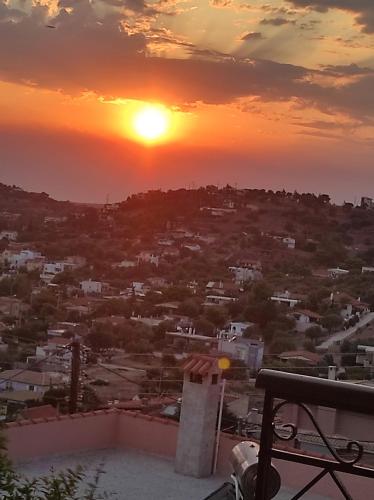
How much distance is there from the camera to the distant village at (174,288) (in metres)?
10.8

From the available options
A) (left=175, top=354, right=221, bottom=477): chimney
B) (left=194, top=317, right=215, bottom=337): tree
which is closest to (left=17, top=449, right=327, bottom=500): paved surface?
(left=175, top=354, right=221, bottom=477): chimney

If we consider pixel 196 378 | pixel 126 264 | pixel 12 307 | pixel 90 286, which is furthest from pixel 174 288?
pixel 196 378

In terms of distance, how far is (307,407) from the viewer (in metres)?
1.22

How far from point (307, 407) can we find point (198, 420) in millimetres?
4201

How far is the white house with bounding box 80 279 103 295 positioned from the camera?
19000 mm

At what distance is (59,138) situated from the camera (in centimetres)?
2069

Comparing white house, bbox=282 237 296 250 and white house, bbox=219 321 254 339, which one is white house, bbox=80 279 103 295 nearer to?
white house, bbox=219 321 254 339

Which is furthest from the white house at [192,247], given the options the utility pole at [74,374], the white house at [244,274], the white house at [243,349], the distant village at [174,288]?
the utility pole at [74,374]

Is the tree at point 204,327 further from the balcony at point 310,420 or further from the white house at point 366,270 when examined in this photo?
the balcony at point 310,420

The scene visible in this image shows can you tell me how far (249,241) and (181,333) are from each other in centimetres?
812

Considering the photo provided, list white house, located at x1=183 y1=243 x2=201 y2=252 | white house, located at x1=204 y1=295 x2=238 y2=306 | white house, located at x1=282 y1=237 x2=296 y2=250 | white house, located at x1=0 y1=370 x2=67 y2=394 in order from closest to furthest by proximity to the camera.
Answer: white house, located at x1=0 y1=370 x2=67 y2=394 → white house, located at x1=204 y1=295 x2=238 y2=306 → white house, located at x1=282 y1=237 x2=296 y2=250 → white house, located at x1=183 y1=243 x2=201 y2=252

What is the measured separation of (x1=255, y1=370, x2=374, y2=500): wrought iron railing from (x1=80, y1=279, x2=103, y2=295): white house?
17838mm

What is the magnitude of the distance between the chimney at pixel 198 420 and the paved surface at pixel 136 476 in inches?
4.2

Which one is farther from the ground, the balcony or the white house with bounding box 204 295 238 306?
the balcony
